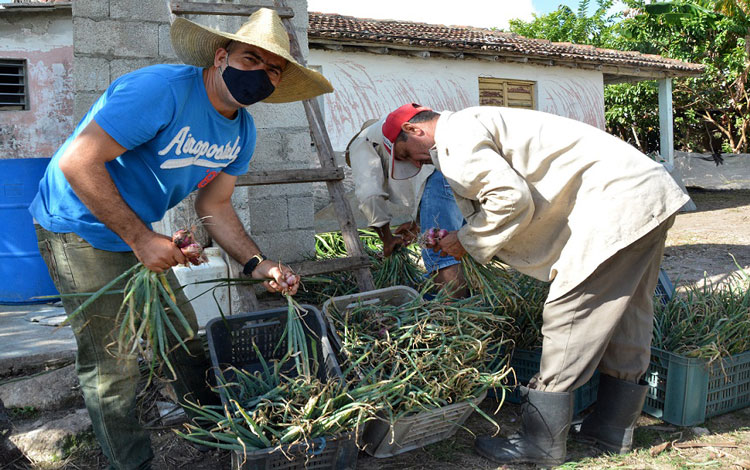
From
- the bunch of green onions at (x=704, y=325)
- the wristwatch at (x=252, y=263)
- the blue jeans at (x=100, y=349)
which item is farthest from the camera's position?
the bunch of green onions at (x=704, y=325)

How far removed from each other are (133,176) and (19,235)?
9.33 feet

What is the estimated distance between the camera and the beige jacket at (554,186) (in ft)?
7.94

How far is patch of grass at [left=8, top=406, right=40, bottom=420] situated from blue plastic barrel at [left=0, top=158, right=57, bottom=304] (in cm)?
185

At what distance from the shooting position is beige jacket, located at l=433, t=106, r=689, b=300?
7.94 ft

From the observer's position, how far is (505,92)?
38.1 ft

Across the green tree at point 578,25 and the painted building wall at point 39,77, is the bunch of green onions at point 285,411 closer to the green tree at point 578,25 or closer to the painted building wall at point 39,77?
the painted building wall at point 39,77

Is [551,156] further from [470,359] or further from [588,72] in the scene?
[588,72]

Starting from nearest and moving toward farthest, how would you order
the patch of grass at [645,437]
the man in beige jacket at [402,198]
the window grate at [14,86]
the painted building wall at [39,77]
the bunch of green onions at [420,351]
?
the bunch of green onions at [420,351] → the patch of grass at [645,437] → the man in beige jacket at [402,198] → the painted building wall at [39,77] → the window grate at [14,86]

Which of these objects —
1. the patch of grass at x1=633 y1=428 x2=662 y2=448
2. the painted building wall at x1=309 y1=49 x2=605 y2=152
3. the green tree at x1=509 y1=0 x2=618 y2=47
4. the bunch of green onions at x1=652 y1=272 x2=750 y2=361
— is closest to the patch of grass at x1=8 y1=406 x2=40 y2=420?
the patch of grass at x1=633 y1=428 x2=662 y2=448

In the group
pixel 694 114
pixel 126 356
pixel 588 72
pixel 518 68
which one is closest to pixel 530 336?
pixel 126 356

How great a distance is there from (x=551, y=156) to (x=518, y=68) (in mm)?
9772

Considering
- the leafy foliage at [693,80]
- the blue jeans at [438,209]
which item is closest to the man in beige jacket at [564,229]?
the blue jeans at [438,209]

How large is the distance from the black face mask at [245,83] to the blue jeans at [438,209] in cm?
135

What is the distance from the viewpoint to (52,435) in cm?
265
